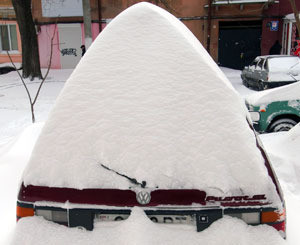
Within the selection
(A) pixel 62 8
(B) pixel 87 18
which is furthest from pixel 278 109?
(A) pixel 62 8

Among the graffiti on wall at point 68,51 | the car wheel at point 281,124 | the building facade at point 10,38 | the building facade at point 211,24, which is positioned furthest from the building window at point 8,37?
the car wheel at point 281,124

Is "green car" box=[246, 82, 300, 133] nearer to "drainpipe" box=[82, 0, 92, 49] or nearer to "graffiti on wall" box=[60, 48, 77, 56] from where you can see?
"drainpipe" box=[82, 0, 92, 49]

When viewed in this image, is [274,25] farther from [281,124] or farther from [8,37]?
[8,37]

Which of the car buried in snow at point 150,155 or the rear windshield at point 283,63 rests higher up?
the car buried in snow at point 150,155

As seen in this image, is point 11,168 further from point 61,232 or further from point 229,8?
point 229,8

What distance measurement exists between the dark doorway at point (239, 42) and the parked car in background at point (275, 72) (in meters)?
9.59

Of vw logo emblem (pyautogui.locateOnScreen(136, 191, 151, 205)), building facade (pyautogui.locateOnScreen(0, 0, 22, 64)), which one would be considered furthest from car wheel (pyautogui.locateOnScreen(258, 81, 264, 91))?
building facade (pyautogui.locateOnScreen(0, 0, 22, 64))

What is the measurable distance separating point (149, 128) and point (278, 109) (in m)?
4.66

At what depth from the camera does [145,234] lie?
1.76m

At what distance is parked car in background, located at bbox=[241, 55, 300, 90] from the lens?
11008 millimetres

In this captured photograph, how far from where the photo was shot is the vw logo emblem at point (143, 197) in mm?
1799

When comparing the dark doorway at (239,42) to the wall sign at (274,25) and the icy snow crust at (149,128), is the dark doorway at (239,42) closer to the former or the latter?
the wall sign at (274,25)

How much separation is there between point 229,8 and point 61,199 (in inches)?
861

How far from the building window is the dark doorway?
14419 mm
